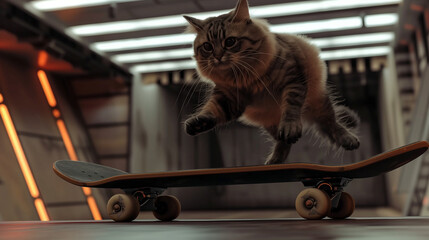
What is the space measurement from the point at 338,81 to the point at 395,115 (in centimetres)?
128

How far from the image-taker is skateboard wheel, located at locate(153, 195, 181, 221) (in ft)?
5.81

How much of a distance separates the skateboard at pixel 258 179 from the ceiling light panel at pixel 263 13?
3.45 meters

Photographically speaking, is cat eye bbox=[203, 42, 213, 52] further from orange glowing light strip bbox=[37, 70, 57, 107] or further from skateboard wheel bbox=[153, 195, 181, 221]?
orange glowing light strip bbox=[37, 70, 57, 107]

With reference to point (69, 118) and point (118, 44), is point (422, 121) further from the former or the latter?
point (69, 118)

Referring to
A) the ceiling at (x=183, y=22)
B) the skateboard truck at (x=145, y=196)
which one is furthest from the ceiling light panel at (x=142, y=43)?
the skateboard truck at (x=145, y=196)

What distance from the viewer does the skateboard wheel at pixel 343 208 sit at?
5.14 ft

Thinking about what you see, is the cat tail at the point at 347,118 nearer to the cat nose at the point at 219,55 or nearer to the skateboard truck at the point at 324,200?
the skateboard truck at the point at 324,200

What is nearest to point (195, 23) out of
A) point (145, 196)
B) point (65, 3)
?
point (145, 196)

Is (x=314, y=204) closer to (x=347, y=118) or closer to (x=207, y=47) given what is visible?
(x=347, y=118)

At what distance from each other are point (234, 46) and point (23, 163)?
493 cm

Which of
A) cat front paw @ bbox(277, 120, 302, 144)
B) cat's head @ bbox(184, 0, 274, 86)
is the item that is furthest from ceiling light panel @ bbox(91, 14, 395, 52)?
cat front paw @ bbox(277, 120, 302, 144)

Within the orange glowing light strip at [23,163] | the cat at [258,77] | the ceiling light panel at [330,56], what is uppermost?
the ceiling light panel at [330,56]

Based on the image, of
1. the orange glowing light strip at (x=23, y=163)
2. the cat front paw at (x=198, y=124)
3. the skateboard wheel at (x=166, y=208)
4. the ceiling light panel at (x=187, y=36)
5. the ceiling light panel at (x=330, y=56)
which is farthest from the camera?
the ceiling light panel at (x=330, y=56)

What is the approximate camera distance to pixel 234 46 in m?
1.50
